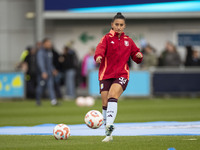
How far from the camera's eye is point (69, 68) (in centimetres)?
A: 2586

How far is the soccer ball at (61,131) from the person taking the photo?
398 inches

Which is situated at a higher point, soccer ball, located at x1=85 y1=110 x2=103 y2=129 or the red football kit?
the red football kit

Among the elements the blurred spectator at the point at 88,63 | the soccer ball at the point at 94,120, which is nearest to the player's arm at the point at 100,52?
the soccer ball at the point at 94,120

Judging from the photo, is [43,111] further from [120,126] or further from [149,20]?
[149,20]

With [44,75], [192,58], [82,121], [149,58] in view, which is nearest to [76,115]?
[82,121]

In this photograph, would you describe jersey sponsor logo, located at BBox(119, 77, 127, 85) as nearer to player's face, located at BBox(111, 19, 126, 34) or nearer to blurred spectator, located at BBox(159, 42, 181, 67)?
player's face, located at BBox(111, 19, 126, 34)

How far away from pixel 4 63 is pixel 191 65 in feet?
32.2

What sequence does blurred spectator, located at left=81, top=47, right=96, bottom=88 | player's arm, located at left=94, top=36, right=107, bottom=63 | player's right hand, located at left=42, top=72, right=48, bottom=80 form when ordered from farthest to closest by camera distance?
1. blurred spectator, located at left=81, top=47, right=96, bottom=88
2. player's right hand, located at left=42, top=72, right=48, bottom=80
3. player's arm, located at left=94, top=36, right=107, bottom=63

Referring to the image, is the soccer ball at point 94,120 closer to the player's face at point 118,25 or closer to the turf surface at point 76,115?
the player's face at point 118,25

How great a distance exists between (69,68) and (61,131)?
15.8 meters

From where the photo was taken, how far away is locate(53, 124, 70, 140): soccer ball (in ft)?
33.2

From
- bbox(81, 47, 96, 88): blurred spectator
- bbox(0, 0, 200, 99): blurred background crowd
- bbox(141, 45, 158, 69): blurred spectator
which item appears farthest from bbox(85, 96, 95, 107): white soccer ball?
bbox(141, 45, 158, 69): blurred spectator

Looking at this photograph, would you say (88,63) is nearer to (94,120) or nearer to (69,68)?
(69,68)

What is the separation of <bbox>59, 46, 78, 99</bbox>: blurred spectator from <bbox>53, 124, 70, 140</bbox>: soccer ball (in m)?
15.5
